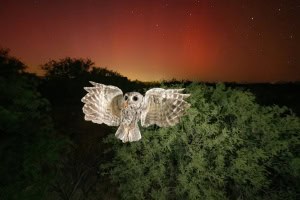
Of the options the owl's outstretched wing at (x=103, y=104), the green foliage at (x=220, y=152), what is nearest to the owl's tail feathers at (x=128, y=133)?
the owl's outstretched wing at (x=103, y=104)

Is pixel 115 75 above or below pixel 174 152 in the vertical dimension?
above

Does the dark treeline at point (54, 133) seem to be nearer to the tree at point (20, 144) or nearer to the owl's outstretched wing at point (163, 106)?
the tree at point (20, 144)

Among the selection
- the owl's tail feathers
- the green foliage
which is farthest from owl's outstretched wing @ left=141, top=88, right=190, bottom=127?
the green foliage

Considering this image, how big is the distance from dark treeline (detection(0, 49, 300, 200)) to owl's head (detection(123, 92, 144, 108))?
325 centimetres

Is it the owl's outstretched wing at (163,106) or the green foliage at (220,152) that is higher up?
the owl's outstretched wing at (163,106)

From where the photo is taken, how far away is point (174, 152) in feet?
37.6

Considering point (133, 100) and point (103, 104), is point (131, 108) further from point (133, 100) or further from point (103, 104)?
point (103, 104)

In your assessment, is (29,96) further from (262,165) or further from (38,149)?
(262,165)

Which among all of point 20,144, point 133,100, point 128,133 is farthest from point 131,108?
point 20,144

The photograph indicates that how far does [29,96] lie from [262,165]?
5.59 m

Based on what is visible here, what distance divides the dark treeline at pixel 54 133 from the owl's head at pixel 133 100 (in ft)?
10.7

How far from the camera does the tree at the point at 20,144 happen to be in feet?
28.9

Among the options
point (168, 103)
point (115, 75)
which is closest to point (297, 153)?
point (168, 103)

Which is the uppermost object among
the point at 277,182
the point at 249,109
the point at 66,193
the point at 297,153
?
the point at 249,109
